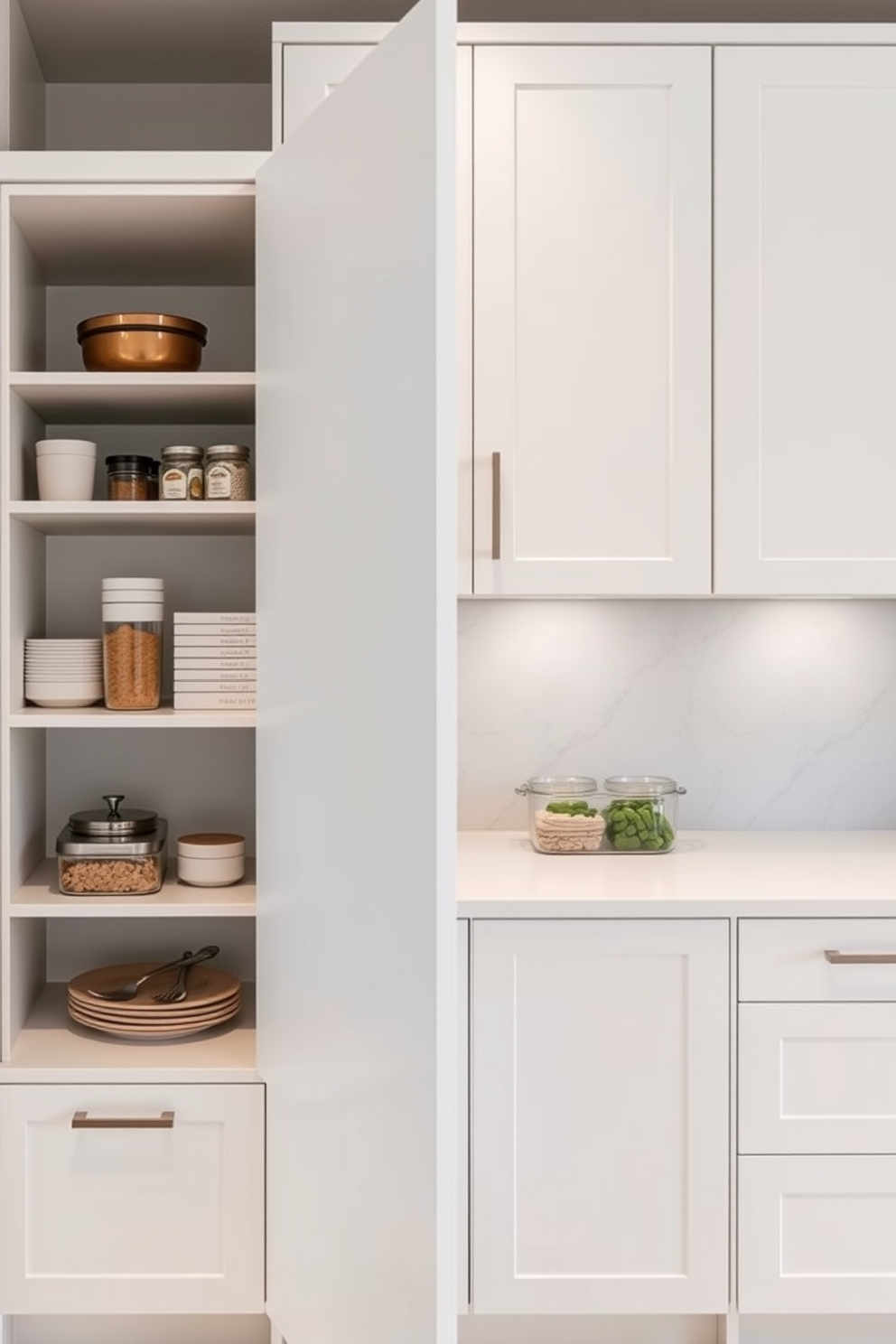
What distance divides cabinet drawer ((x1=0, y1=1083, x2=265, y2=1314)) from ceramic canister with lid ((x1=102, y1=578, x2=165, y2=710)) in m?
0.64

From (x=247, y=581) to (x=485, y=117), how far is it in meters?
0.96

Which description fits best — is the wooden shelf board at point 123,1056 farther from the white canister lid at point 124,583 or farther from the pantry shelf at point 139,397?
the pantry shelf at point 139,397

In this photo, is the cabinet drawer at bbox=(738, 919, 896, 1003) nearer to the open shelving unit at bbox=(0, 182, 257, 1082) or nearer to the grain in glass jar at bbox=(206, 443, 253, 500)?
the open shelving unit at bbox=(0, 182, 257, 1082)

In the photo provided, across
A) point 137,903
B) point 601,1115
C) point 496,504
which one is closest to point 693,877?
point 601,1115

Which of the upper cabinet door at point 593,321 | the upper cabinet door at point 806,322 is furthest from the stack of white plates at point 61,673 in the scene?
the upper cabinet door at point 806,322

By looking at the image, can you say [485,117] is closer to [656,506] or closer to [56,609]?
[656,506]

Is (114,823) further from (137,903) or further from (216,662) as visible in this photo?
(216,662)

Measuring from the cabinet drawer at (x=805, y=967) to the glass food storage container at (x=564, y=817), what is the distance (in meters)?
0.38

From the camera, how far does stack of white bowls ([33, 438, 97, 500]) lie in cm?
187

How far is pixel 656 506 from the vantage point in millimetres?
1966

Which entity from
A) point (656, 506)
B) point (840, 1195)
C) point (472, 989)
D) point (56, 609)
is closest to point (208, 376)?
point (56, 609)

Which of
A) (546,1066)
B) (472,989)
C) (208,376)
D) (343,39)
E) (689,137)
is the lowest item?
(546,1066)

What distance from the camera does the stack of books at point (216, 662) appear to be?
1875 mm

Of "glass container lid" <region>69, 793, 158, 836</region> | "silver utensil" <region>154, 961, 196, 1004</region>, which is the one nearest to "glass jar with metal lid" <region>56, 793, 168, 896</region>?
"glass container lid" <region>69, 793, 158, 836</region>
